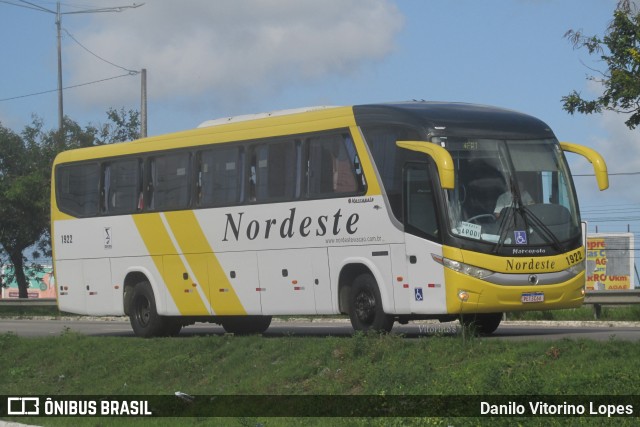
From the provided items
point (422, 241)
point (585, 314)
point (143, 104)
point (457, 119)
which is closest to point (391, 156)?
point (457, 119)

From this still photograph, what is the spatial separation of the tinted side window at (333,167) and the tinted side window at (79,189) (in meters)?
6.73

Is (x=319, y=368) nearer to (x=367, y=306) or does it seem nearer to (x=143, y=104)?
(x=367, y=306)

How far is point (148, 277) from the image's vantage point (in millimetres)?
24438

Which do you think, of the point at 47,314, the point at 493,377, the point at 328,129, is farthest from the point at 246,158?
the point at 47,314

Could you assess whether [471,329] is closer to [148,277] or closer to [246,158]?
[246,158]

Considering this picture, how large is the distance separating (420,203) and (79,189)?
399 inches

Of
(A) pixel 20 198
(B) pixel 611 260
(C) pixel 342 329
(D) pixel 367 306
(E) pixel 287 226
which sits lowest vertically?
(C) pixel 342 329

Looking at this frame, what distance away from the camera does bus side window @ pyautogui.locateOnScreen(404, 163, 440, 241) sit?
18.4 m

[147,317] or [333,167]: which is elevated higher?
[333,167]

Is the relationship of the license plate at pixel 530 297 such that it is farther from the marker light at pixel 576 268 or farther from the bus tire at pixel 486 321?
the bus tire at pixel 486 321

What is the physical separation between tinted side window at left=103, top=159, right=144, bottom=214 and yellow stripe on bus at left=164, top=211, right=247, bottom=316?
1219mm

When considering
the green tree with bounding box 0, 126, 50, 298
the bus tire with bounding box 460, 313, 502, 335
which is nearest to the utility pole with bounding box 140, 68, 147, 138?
the green tree with bounding box 0, 126, 50, 298

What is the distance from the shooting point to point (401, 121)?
19.1 meters

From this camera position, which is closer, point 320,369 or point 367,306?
point 320,369
